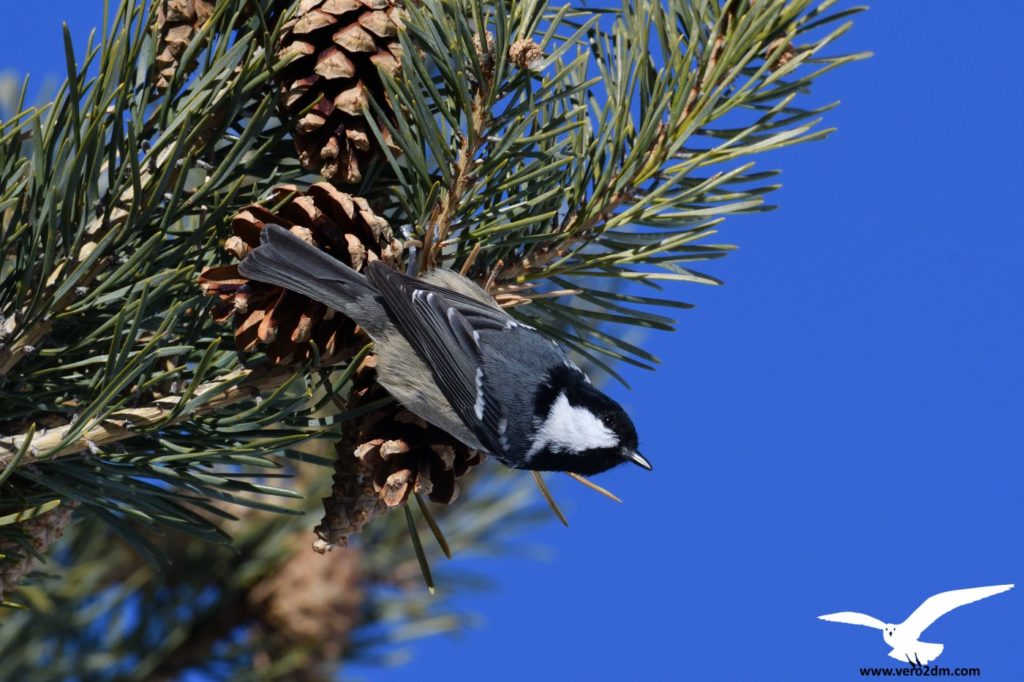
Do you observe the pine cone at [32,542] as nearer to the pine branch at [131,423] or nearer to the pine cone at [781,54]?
the pine branch at [131,423]

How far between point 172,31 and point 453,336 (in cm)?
60

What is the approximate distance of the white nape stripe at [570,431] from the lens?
5.41 feet

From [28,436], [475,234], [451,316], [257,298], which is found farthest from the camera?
[451,316]

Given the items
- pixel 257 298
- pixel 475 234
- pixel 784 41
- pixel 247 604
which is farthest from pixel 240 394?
pixel 247 604

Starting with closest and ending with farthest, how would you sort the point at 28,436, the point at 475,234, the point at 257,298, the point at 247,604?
1. the point at 28,436
2. the point at 257,298
3. the point at 475,234
4. the point at 247,604

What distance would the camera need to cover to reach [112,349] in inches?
43.4

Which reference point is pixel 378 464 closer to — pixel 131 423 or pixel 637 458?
pixel 131 423

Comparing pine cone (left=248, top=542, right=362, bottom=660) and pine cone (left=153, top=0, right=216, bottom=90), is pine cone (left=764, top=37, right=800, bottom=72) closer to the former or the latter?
pine cone (left=153, top=0, right=216, bottom=90)

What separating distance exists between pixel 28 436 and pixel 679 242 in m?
0.76

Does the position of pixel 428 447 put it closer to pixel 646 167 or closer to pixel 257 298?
pixel 257 298

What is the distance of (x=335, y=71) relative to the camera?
48.8 inches

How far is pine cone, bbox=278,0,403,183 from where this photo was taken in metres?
1.25

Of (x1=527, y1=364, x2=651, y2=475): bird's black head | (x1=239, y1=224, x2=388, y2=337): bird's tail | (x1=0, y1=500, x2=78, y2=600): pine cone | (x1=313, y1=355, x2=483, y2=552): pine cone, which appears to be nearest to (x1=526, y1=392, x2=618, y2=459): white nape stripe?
(x1=527, y1=364, x2=651, y2=475): bird's black head

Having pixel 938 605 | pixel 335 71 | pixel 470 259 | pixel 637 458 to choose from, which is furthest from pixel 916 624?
pixel 335 71
